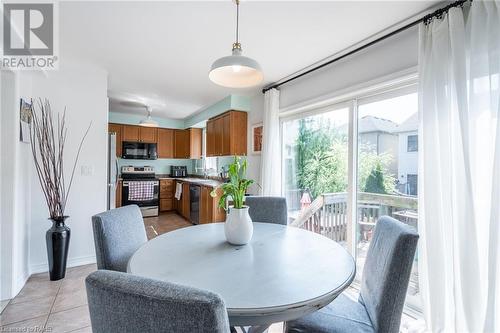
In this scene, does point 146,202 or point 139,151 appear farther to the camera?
point 139,151

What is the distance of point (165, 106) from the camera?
4820 millimetres

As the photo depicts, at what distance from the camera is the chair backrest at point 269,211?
2.26 meters

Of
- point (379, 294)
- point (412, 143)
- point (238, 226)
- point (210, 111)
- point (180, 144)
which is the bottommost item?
point (379, 294)

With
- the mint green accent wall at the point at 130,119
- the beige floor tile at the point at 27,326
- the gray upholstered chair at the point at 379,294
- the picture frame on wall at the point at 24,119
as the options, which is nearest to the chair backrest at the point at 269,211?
the gray upholstered chair at the point at 379,294

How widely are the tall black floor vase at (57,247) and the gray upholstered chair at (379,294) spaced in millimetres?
2496

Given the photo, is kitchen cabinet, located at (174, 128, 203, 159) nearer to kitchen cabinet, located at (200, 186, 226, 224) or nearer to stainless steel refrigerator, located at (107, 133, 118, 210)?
kitchen cabinet, located at (200, 186, 226, 224)

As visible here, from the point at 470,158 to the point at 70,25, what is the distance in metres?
3.12

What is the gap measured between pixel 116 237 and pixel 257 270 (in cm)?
95

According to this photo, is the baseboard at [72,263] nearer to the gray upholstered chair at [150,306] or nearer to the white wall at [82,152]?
the white wall at [82,152]

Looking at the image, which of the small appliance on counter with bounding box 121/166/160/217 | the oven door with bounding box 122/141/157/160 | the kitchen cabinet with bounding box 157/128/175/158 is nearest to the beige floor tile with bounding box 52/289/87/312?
the small appliance on counter with bounding box 121/166/160/217

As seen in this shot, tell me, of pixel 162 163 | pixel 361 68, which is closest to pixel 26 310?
pixel 361 68

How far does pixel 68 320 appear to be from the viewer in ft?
6.09

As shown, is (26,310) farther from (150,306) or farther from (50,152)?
(150,306)

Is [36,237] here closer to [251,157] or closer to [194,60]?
[194,60]
